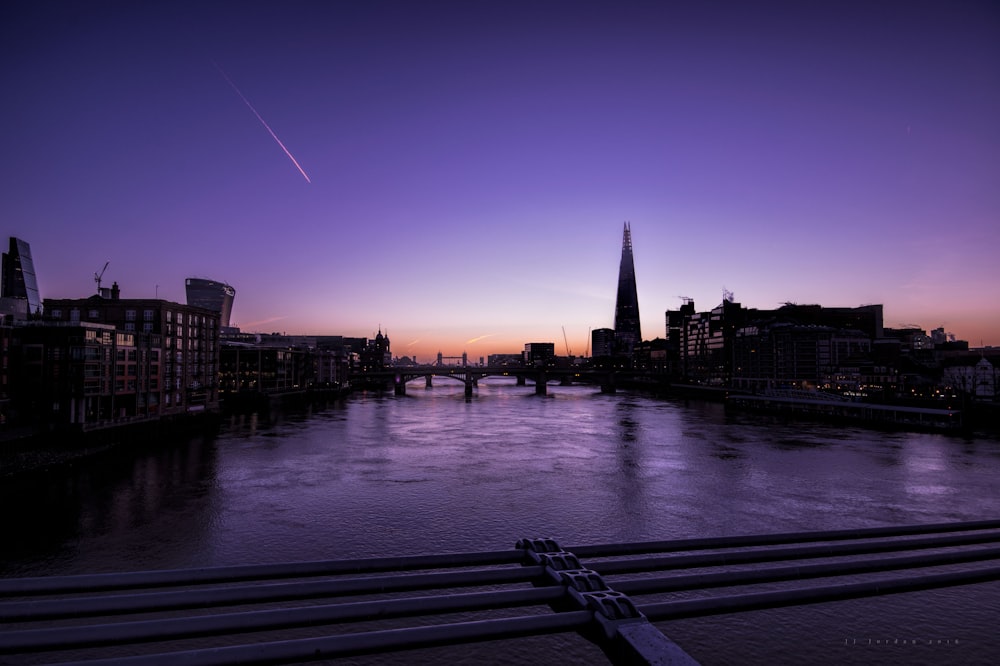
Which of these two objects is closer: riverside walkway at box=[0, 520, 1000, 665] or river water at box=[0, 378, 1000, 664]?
riverside walkway at box=[0, 520, 1000, 665]

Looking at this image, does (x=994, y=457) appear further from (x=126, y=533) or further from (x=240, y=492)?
(x=126, y=533)

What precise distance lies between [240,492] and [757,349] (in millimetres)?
171339

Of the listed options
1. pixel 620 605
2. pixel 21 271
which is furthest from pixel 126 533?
pixel 21 271

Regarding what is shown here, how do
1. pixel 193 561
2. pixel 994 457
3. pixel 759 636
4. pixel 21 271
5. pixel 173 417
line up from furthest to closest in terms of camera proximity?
pixel 21 271
pixel 173 417
pixel 994 457
pixel 193 561
pixel 759 636

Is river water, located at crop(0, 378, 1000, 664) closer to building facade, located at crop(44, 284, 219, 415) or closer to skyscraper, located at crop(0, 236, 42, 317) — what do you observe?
building facade, located at crop(44, 284, 219, 415)

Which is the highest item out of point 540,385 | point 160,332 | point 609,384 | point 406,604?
point 160,332

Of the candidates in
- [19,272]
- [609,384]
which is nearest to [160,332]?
[19,272]

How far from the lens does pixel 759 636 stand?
19.9 meters

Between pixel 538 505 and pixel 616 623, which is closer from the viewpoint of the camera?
pixel 616 623

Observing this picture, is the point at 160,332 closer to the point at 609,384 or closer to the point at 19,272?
the point at 19,272

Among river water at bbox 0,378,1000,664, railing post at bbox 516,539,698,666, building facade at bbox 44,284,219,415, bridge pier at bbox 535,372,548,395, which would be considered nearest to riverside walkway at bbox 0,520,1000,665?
railing post at bbox 516,539,698,666

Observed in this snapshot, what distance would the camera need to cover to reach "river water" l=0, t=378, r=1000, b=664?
1998 centimetres

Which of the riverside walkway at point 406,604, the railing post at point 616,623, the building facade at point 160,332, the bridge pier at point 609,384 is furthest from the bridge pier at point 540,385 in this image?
the railing post at point 616,623

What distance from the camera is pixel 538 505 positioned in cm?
3688
